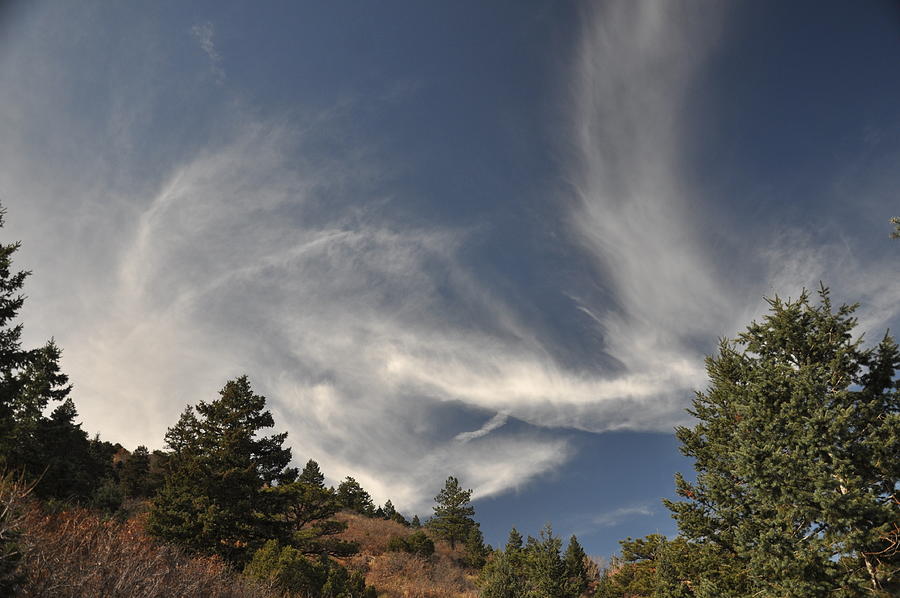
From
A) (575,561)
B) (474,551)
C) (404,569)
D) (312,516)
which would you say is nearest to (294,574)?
(312,516)

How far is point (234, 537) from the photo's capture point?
73.8 feet

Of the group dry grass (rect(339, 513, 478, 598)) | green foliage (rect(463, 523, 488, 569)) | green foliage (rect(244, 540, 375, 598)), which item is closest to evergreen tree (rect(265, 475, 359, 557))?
dry grass (rect(339, 513, 478, 598))

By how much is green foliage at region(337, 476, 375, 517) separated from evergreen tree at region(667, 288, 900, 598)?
181 ft

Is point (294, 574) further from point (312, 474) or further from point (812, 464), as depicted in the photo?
point (312, 474)

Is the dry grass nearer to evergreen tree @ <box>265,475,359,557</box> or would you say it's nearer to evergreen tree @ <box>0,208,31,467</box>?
evergreen tree @ <box>265,475,359,557</box>

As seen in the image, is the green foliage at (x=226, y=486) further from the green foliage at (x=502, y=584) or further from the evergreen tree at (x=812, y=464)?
the evergreen tree at (x=812, y=464)

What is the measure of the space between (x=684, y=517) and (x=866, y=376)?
1020 centimetres

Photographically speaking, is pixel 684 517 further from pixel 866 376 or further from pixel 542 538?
pixel 542 538

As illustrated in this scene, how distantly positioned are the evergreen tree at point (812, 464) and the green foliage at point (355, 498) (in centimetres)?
5505

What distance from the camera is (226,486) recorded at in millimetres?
23422

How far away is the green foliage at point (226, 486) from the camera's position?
21.6 m

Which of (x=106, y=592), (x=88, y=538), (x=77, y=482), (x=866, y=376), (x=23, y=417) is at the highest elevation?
(x=866, y=376)

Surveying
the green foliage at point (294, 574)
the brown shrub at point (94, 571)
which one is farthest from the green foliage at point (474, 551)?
the brown shrub at point (94, 571)

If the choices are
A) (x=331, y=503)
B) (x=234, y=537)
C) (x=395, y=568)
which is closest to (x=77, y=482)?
(x=234, y=537)
